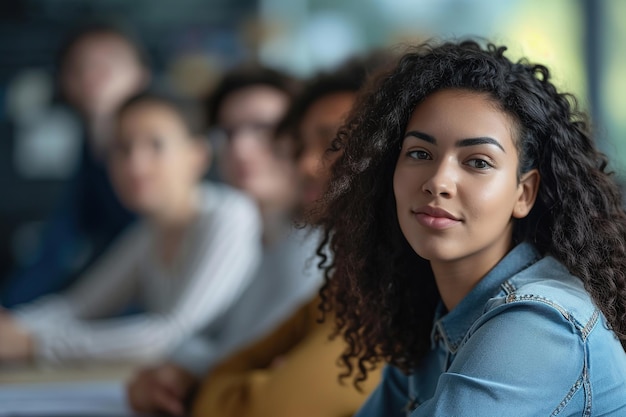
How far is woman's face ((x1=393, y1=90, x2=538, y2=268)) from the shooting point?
853mm

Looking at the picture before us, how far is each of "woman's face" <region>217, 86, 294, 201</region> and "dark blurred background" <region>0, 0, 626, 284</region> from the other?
1.76m

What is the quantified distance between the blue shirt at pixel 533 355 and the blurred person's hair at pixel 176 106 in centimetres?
140

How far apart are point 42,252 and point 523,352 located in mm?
1909

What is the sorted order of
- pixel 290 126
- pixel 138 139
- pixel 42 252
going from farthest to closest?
pixel 42 252
pixel 138 139
pixel 290 126

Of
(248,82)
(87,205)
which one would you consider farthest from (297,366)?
(87,205)

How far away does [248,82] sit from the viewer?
6.97ft

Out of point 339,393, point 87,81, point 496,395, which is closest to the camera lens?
point 496,395

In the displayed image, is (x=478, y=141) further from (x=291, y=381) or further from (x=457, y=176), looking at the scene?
(x=291, y=381)

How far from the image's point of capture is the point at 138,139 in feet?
7.06

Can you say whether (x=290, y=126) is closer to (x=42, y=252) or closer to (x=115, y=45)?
(x=42, y=252)

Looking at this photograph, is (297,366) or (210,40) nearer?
(297,366)

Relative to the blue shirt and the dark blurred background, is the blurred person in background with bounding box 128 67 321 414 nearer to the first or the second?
the blue shirt

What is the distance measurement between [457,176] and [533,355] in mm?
165

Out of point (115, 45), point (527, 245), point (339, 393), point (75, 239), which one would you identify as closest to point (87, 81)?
point (115, 45)
